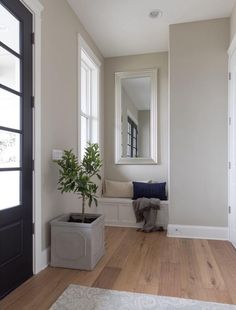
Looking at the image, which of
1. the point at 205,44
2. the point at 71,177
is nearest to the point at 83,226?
the point at 71,177

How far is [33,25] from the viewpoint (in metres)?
2.32

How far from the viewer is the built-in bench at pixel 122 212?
387cm

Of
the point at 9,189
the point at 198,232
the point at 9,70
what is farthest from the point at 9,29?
the point at 198,232

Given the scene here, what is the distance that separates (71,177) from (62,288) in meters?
0.97

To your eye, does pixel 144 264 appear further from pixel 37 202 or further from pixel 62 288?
pixel 37 202

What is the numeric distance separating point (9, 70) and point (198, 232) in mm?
3002

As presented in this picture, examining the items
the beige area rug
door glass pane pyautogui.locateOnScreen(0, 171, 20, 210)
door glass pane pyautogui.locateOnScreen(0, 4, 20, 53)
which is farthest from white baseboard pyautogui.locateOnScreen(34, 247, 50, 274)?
door glass pane pyautogui.locateOnScreen(0, 4, 20, 53)

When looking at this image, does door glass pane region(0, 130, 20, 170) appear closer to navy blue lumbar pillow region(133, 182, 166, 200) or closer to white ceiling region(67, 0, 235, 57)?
white ceiling region(67, 0, 235, 57)

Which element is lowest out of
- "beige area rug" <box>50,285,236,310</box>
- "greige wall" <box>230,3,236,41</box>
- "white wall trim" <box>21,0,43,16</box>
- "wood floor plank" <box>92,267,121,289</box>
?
"wood floor plank" <box>92,267,121,289</box>

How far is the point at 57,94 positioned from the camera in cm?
276

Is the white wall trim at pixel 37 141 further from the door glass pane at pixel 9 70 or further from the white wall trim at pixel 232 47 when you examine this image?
the white wall trim at pixel 232 47

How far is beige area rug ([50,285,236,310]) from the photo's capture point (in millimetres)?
1771

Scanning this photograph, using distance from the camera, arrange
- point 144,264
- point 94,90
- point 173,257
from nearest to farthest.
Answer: point 144,264
point 173,257
point 94,90

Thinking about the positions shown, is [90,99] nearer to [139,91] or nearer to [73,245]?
[139,91]
